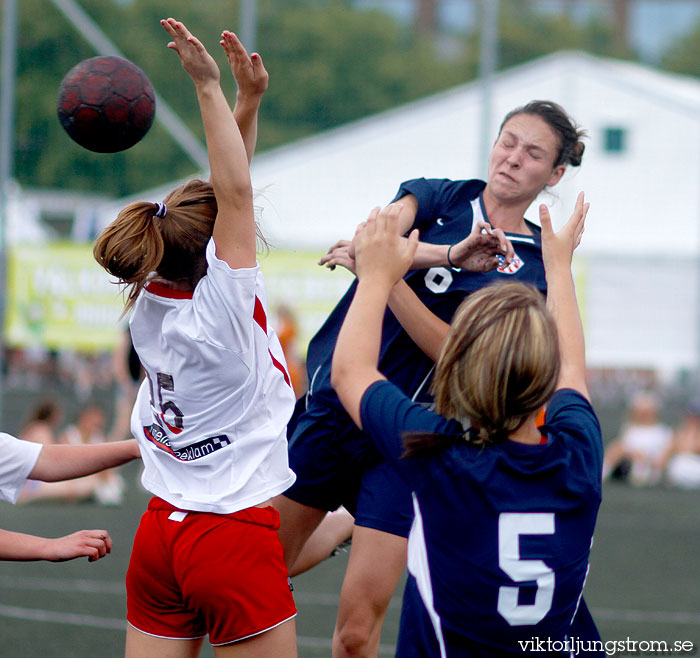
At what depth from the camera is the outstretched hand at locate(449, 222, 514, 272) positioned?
271 cm

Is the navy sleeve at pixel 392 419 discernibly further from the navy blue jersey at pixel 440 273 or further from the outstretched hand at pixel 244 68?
the navy blue jersey at pixel 440 273

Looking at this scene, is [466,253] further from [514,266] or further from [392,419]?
[392,419]

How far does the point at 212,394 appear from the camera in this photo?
2.62 m

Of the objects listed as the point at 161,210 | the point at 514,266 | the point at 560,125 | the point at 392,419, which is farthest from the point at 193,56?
the point at 560,125

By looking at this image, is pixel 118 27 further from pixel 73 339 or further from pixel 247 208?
Result: pixel 247 208

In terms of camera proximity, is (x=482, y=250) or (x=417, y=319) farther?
(x=417, y=319)

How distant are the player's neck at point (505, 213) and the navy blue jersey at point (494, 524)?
1336mm

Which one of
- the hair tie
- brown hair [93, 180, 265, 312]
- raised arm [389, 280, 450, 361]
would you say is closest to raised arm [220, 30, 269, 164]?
brown hair [93, 180, 265, 312]

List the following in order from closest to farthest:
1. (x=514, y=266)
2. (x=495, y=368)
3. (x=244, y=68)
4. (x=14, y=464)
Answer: (x=495, y=368) → (x=244, y=68) → (x=14, y=464) → (x=514, y=266)

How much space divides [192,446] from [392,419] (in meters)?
0.75

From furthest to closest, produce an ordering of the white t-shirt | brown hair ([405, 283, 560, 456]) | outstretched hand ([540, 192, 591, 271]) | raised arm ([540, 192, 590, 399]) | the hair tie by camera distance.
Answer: the white t-shirt, the hair tie, outstretched hand ([540, 192, 591, 271]), raised arm ([540, 192, 590, 399]), brown hair ([405, 283, 560, 456])

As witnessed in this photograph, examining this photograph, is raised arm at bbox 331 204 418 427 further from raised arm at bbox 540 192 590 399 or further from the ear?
the ear

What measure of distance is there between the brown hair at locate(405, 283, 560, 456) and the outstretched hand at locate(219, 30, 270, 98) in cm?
99

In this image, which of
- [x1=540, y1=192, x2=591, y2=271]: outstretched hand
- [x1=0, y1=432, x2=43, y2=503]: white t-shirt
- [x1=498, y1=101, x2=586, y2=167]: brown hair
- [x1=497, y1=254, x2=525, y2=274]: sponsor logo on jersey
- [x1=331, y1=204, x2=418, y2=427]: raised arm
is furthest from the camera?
[x1=498, y1=101, x2=586, y2=167]: brown hair
